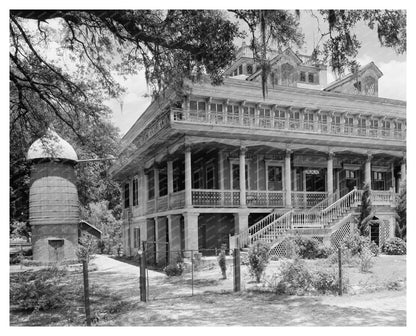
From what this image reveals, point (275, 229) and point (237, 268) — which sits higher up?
point (275, 229)

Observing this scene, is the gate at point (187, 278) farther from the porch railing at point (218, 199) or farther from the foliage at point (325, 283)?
the foliage at point (325, 283)

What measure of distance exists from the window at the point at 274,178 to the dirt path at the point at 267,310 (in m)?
10.9

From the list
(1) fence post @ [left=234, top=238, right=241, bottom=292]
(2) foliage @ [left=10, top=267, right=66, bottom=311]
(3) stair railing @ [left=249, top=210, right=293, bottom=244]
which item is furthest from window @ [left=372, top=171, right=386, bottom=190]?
(2) foliage @ [left=10, top=267, right=66, bottom=311]

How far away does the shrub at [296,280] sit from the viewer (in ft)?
36.4

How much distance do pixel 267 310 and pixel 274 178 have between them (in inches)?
516

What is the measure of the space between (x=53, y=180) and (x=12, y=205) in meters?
3.90

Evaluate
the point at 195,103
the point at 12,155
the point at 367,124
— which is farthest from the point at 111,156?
the point at 367,124

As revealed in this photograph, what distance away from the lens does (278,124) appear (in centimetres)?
2208

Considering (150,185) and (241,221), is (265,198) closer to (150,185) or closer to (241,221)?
(241,221)

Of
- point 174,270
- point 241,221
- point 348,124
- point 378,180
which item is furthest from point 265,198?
point 378,180

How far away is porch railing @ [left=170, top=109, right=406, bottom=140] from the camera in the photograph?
19.5 metres

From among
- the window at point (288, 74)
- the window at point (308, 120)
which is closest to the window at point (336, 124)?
the window at point (308, 120)

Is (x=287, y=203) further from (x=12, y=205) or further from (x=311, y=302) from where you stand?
(x=12, y=205)

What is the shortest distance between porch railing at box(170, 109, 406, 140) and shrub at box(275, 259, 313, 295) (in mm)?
8551
